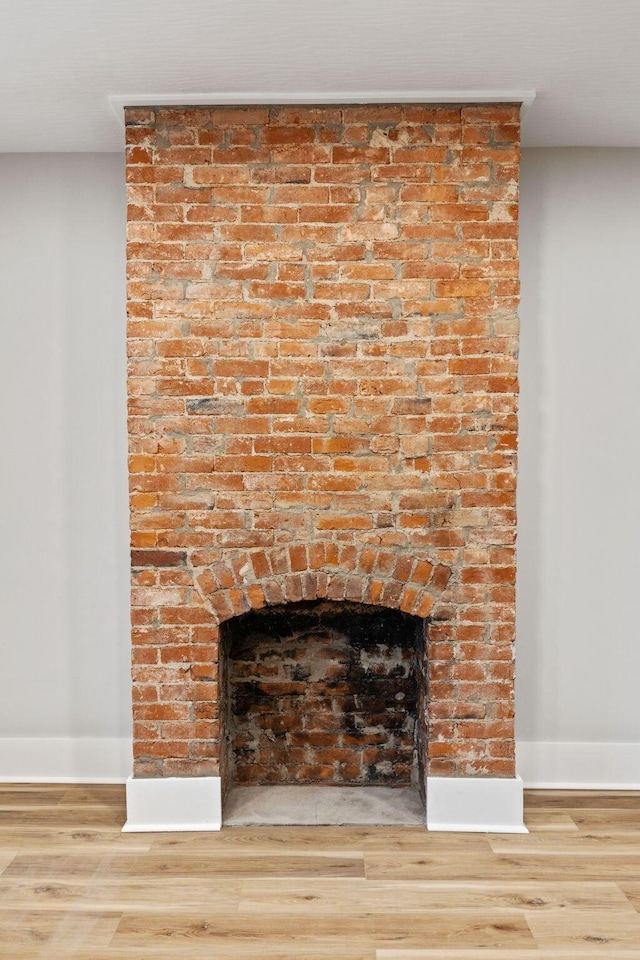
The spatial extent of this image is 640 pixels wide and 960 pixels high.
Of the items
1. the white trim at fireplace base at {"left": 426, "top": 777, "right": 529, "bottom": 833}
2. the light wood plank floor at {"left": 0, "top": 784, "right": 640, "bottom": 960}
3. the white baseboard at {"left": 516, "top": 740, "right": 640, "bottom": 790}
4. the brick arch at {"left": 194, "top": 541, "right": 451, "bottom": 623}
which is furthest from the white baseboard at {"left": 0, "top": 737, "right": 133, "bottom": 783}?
the white baseboard at {"left": 516, "top": 740, "right": 640, "bottom": 790}

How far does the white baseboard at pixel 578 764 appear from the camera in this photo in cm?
323

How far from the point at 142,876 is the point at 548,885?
132 centimetres

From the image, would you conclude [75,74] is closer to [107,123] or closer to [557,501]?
[107,123]

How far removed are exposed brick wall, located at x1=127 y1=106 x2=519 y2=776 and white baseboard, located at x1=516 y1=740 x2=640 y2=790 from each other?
1.57 ft

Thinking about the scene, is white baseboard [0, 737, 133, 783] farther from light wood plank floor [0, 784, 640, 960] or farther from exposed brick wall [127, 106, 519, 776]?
exposed brick wall [127, 106, 519, 776]

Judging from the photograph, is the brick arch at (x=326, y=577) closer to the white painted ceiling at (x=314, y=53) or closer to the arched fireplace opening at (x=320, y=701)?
the arched fireplace opening at (x=320, y=701)

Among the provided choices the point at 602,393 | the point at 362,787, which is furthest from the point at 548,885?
the point at 602,393

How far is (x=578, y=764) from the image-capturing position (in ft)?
Result: 10.6

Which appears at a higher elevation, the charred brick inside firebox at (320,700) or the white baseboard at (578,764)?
the charred brick inside firebox at (320,700)

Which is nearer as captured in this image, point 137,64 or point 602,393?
point 137,64

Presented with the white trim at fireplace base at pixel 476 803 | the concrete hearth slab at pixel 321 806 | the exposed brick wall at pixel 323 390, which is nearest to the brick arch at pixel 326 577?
the exposed brick wall at pixel 323 390

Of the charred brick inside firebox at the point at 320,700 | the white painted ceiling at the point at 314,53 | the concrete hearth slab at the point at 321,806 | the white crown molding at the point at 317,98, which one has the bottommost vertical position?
the concrete hearth slab at the point at 321,806

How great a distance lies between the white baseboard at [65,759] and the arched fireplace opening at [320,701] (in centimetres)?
54

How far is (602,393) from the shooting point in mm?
3234
